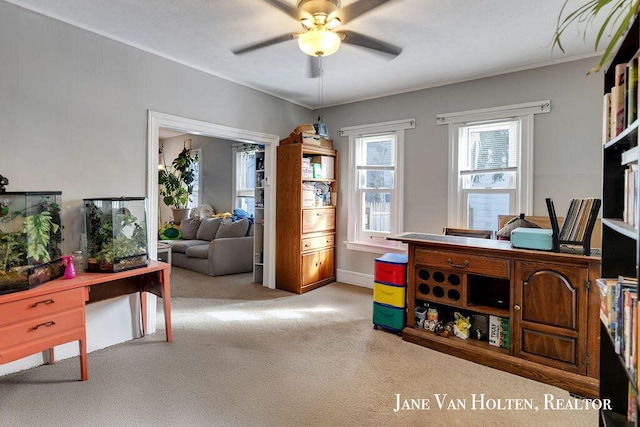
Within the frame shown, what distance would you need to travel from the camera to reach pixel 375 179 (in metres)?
4.54

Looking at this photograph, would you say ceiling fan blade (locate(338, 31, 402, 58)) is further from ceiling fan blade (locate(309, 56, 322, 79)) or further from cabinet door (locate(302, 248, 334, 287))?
cabinet door (locate(302, 248, 334, 287))

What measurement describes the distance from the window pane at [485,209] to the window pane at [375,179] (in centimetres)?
102

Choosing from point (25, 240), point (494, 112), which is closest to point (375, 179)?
point (494, 112)

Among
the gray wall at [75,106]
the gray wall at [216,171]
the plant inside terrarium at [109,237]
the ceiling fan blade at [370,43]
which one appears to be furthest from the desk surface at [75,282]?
the gray wall at [216,171]

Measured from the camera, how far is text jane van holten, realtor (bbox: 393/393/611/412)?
200cm

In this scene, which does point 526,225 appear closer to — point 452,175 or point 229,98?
point 452,175

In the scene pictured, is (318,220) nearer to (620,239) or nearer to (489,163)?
(489,163)

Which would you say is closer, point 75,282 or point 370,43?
point 75,282

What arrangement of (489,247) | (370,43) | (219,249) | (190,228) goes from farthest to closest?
1. (190,228)
2. (219,249)
3. (489,247)
4. (370,43)

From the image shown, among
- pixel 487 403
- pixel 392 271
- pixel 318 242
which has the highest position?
pixel 318 242

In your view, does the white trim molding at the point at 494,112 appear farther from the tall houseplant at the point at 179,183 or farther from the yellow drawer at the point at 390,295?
the tall houseplant at the point at 179,183

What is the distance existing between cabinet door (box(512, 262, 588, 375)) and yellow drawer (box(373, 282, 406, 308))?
88cm

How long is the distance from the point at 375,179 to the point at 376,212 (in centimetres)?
45

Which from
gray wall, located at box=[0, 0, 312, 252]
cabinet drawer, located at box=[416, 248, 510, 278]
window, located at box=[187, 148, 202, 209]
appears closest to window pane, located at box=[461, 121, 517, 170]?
cabinet drawer, located at box=[416, 248, 510, 278]
